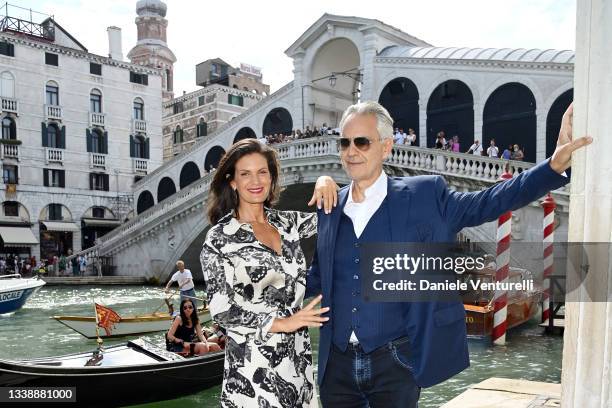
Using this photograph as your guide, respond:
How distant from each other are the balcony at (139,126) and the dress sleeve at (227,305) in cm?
2413

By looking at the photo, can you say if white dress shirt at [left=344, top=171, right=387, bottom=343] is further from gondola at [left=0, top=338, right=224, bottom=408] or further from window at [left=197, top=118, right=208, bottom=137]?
window at [left=197, top=118, right=208, bottom=137]

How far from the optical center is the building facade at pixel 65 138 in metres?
21.1

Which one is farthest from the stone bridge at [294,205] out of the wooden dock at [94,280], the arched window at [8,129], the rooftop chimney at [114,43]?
the rooftop chimney at [114,43]

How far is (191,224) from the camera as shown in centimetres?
1780

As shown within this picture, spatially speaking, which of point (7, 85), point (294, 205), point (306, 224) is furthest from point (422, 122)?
point (7, 85)

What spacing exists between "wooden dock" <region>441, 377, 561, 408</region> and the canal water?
2.45 m

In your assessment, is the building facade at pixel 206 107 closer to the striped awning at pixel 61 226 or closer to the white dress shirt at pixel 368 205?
the striped awning at pixel 61 226

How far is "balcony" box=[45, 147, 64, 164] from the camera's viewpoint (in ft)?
72.0

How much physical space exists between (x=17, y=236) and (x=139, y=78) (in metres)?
8.73

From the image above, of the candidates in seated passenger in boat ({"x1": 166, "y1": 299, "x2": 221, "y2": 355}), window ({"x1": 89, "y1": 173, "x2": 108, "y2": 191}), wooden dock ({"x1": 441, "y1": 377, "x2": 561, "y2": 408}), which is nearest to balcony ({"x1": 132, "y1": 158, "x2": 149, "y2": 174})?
window ({"x1": 89, "y1": 173, "x2": 108, "y2": 191})

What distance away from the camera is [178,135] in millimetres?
30844

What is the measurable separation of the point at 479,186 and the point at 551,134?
10.1 ft

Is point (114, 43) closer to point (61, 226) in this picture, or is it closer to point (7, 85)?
point (7, 85)

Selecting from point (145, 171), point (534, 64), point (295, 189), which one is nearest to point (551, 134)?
point (534, 64)
